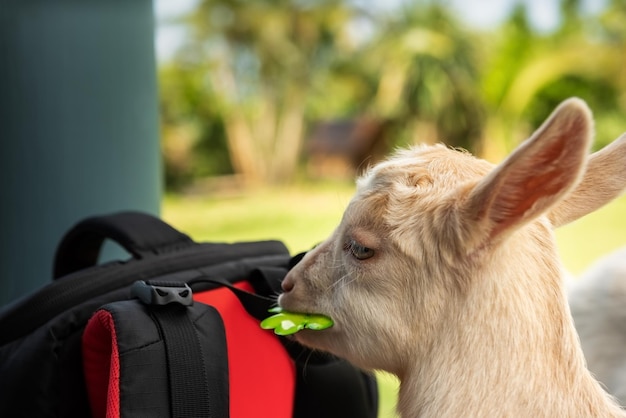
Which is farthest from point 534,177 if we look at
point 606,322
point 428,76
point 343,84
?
point 343,84

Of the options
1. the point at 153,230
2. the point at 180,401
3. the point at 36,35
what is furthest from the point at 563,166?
the point at 36,35

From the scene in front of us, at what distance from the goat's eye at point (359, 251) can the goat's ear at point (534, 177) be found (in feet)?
0.37

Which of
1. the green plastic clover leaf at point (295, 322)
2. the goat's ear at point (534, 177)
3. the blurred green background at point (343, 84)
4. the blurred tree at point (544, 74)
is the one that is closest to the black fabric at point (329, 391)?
the green plastic clover leaf at point (295, 322)

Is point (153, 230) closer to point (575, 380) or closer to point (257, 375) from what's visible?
point (257, 375)

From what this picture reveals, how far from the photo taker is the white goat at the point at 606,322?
1.14 m

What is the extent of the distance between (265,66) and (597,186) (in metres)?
8.77

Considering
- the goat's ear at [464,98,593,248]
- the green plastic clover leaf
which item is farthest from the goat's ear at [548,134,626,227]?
the green plastic clover leaf

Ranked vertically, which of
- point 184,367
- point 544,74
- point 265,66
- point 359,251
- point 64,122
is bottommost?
point 184,367

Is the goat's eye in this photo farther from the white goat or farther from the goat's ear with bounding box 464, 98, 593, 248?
the white goat

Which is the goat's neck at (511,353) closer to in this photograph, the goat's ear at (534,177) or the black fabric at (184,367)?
the goat's ear at (534,177)

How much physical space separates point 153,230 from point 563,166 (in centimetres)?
59

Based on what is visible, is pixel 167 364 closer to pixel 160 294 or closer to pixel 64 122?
pixel 160 294

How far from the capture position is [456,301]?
2.48 feet

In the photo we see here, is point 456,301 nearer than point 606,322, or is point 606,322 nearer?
point 456,301
